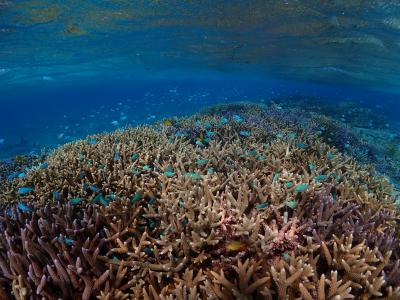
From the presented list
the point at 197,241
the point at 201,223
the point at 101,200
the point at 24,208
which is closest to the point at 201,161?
the point at 201,223

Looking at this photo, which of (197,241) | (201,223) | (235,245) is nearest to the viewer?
(235,245)

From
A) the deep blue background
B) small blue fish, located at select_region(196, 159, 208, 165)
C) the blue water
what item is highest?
the blue water

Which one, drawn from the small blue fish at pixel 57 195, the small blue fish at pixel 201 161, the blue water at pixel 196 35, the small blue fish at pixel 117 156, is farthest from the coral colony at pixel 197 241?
the blue water at pixel 196 35

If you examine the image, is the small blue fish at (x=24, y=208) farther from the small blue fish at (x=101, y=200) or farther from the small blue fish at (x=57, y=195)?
the small blue fish at (x=101, y=200)

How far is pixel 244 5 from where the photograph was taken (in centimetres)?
1772

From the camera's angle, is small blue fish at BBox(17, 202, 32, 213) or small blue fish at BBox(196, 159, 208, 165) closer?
small blue fish at BBox(17, 202, 32, 213)

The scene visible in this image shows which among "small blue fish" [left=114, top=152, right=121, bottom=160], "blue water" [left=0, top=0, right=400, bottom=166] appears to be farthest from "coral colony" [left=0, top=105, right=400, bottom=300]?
"blue water" [left=0, top=0, right=400, bottom=166]

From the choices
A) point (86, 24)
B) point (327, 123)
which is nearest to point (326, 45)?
point (327, 123)

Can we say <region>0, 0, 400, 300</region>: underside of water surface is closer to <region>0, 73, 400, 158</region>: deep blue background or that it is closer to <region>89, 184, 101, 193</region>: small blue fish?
<region>89, 184, 101, 193</region>: small blue fish

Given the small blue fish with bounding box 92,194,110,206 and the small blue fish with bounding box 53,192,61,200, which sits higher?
the small blue fish with bounding box 92,194,110,206

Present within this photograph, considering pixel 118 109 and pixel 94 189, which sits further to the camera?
pixel 118 109

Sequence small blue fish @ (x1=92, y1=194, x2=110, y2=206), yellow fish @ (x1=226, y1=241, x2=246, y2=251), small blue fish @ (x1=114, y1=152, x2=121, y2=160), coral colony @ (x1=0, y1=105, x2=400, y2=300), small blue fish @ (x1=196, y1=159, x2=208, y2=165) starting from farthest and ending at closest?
small blue fish @ (x1=114, y1=152, x2=121, y2=160), small blue fish @ (x1=196, y1=159, x2=208, y2=165), small blue fish @ (x1=92, y1=194, x2=110, y2=206), yellow fish @ (x1=226, y1=241, x2=246, y2=251), coral colony @ (x1=0, y1=105, x2=400, y2=300)

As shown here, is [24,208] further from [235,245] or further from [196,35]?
[196,35]

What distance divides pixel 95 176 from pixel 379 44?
1019 inches
